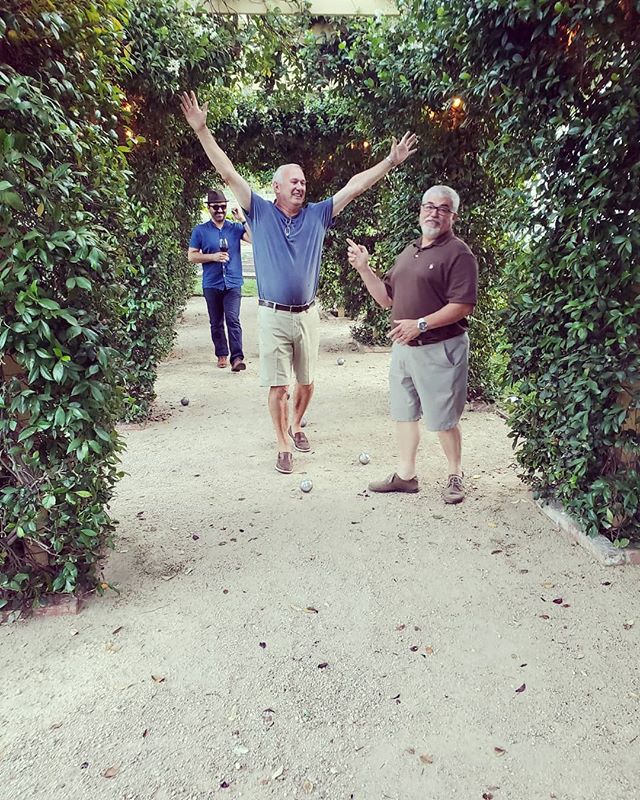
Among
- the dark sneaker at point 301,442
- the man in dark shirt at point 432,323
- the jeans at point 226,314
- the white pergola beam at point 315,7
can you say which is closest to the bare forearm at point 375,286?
the man in dark shirt at point 432,323

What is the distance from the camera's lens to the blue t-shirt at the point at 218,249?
23.7 feet

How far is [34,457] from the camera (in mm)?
2367

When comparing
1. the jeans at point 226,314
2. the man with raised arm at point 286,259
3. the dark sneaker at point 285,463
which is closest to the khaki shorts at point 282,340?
the man with raised arm at point 286,259

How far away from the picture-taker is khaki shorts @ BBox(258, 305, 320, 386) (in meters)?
4.09

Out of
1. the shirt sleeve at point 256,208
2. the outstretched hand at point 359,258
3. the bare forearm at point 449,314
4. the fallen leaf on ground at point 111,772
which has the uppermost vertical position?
the shirt sleeve at point 256,208

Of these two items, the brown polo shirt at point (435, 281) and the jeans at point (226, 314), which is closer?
the brown polo shirt at point (435, 281)

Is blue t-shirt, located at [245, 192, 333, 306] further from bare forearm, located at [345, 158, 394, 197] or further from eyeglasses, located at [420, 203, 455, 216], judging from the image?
eyeglasses, located at [420, 203, 455, 216]

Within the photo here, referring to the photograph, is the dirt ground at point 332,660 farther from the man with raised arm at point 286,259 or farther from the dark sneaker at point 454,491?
the man with raised arm at point 286,259

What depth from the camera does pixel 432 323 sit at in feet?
11.1

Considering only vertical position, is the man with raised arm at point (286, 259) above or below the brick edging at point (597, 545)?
above

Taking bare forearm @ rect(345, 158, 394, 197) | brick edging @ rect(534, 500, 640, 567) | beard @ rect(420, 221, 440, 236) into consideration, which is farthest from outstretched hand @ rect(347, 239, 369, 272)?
brick edging @ rect(534, 500, 640, 567)

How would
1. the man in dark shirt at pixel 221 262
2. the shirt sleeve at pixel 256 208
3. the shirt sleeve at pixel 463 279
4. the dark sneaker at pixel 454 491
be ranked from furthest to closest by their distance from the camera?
the man in dark shirt at pixel 221 262 < the shirt sleeve at pixel 256 208 < the dark sneaker at pixel 454 491 < the shirt sleeve at pixel 463 279

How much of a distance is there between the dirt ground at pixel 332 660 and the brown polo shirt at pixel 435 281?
112cm

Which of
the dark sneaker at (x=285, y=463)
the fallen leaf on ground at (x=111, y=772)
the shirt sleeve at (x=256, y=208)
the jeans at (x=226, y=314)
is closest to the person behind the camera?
the fallen leaf on ground at (x=111, y=772)
